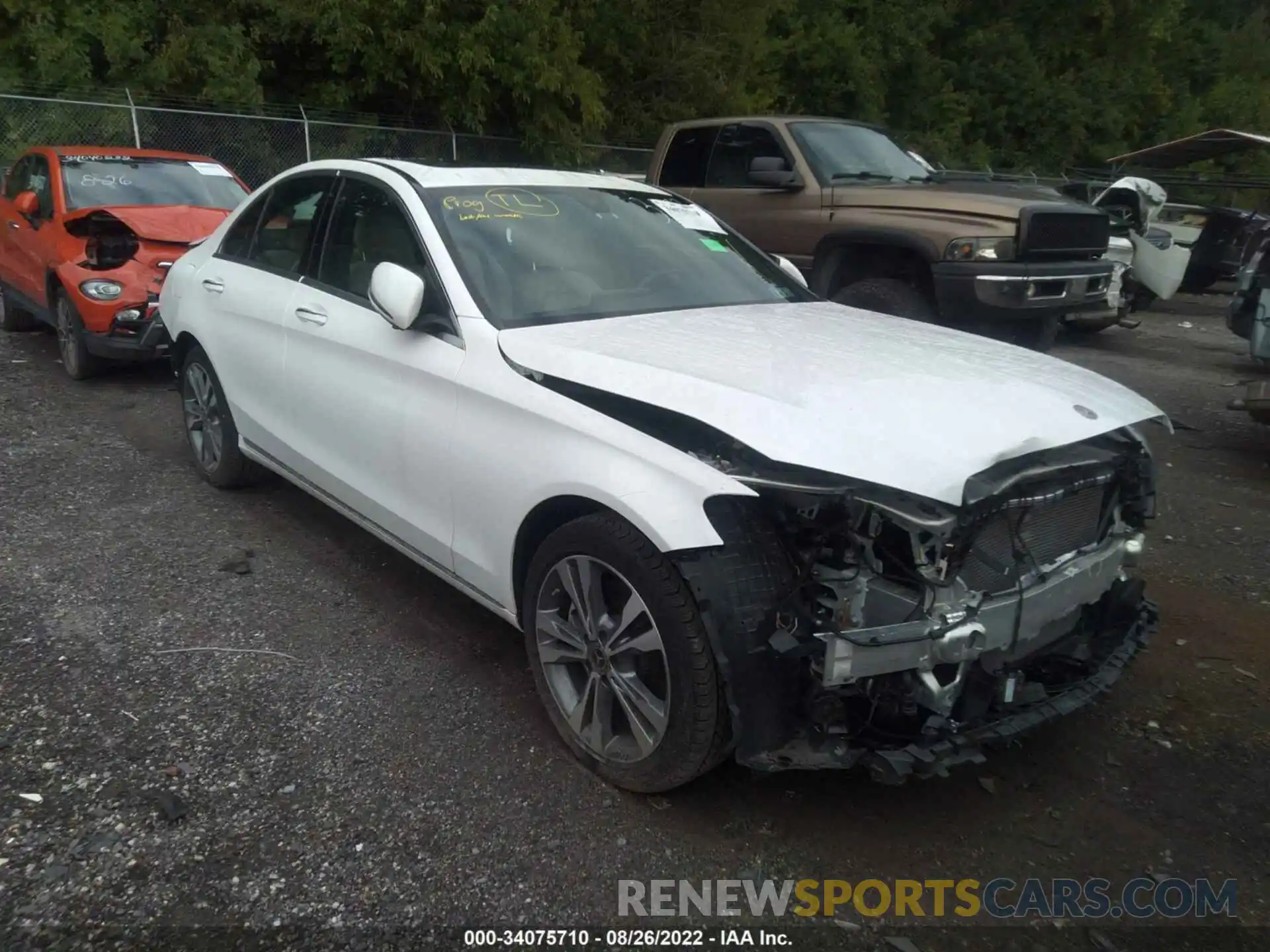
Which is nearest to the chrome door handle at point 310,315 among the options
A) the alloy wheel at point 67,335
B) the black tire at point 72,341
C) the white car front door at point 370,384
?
the white car front door at point 370,384

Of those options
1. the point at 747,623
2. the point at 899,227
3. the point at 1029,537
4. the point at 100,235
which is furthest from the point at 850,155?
the point at 747,623

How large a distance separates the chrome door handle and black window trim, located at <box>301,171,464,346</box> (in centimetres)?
10

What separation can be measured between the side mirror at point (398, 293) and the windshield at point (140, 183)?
18.7ft

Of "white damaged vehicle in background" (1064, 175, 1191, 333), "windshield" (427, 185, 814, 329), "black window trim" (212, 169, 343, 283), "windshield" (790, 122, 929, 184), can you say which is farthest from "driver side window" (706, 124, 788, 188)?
"black window trim" (212, 169, 343, 283)

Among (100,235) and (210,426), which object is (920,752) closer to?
(210,426)

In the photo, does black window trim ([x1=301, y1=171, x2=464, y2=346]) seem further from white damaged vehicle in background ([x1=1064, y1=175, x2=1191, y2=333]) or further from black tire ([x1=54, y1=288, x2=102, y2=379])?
white damaged vehicle in background ([x1=1064, y1=175, x2=1191, y2=333])

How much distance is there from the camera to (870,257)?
307 inches

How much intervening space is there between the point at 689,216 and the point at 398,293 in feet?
5.40

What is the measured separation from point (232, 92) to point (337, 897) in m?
15.5

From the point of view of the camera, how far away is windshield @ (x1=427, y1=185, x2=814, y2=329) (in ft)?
11.8

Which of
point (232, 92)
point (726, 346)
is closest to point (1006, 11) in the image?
point (232, 92)

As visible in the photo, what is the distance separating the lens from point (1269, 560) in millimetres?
4805

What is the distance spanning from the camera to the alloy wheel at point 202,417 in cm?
516

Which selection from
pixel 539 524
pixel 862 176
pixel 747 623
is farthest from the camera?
pixel 862 176
